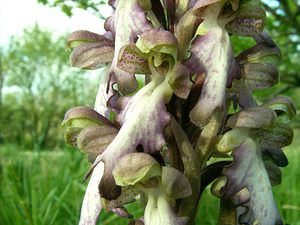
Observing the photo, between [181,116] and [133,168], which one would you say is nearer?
[133,168]

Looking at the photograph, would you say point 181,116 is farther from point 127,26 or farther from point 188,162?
point 127,26

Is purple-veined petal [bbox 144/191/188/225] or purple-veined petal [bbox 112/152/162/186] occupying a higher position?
purple-veined petal [bbox 112/152/162/186]

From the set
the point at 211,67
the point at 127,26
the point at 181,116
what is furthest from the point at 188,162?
the point at 127,26

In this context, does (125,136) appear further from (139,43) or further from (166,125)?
(139,43)

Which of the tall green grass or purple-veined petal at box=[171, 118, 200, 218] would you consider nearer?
purple-veined petal at box=[171, 118, 200, 218]

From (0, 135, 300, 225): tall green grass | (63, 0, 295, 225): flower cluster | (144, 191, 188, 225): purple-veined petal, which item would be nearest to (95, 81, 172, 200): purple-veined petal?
(63, 0, 295, 225): flower cluster

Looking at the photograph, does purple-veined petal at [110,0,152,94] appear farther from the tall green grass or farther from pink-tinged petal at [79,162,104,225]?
the tall green grass

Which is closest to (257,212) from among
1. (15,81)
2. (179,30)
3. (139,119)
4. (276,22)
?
(139,119)
